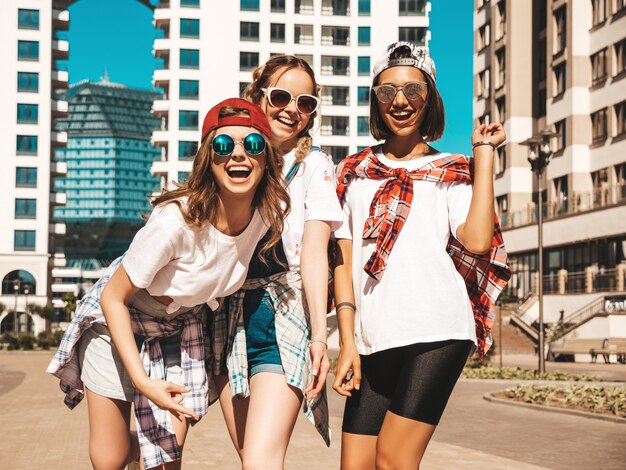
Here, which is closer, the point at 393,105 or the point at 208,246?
the point at 208,246

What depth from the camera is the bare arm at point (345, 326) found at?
413cm

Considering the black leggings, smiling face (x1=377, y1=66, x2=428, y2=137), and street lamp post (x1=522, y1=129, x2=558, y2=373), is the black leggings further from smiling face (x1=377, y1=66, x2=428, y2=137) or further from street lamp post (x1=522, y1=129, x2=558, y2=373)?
street lamp post (x1=522, y1=129, x2=558, y2=373)

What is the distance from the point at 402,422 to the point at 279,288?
2.65 feet

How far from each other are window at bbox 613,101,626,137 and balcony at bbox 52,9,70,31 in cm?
4756

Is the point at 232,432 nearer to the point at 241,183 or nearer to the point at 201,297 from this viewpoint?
the point at 201,297

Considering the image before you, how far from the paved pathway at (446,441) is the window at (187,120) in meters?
61.1

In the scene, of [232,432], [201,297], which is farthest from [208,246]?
[232,432]

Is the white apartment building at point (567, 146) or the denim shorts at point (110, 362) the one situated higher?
the white apartment building at point (567, 146)

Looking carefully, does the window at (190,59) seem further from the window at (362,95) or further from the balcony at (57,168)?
the window at (362,95)

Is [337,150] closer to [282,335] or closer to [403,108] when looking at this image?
[403,108]

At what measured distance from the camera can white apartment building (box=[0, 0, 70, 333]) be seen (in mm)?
77188

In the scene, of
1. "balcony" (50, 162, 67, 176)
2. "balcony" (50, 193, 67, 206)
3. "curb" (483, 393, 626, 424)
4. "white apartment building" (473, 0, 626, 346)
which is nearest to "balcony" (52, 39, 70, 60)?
"balcony" (50, 162, 67, 176)

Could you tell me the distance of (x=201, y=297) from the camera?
4.11 m

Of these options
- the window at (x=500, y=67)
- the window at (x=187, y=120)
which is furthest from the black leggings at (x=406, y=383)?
the window at (x=187, y=120)
